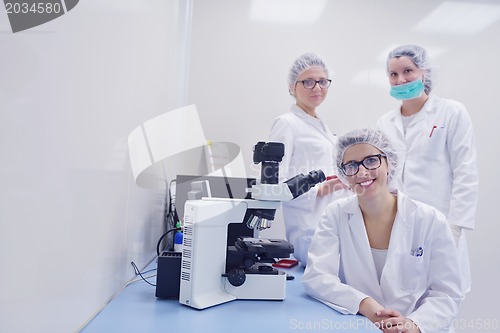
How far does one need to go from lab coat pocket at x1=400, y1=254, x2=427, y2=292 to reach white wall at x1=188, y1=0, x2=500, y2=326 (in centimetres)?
132

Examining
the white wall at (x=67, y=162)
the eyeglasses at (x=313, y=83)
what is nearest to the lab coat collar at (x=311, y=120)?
the eyeglasses at (x=313, y=83)

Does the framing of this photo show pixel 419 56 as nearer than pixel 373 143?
No

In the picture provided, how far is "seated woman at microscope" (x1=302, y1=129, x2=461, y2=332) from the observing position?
1.10m

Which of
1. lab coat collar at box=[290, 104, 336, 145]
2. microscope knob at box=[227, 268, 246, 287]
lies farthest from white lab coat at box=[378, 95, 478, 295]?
microscope knob at box=[227, 268, 246, 287]

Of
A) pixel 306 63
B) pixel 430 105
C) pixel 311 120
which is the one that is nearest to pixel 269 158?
pixel 311 120

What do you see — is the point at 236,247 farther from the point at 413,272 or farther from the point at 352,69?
the point at 352,69

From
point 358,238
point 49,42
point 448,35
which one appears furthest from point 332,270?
point 448,35

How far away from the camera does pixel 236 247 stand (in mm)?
1067

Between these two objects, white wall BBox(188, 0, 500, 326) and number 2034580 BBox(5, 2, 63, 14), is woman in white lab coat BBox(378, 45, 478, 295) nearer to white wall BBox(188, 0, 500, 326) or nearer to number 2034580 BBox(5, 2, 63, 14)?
white wall BBox(188, 0, 500, 326)

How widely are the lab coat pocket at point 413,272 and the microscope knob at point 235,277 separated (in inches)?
24.7

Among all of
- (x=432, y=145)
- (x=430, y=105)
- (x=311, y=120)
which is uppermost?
(x=430, y=105)

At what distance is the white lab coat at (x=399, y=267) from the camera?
112 cm

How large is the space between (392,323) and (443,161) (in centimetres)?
113

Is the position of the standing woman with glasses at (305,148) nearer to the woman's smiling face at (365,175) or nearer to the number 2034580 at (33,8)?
the woman's smiling face at (365,175)
